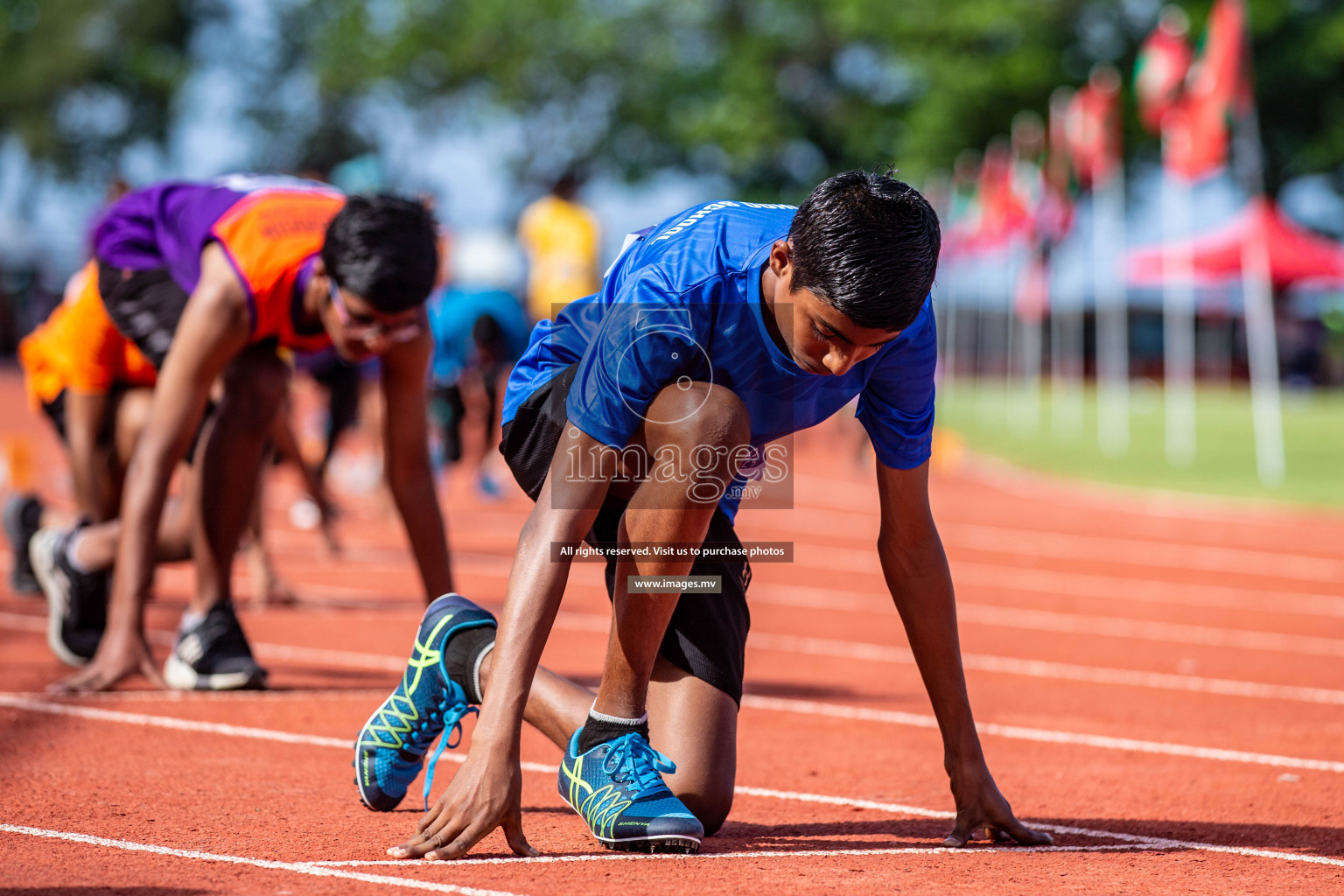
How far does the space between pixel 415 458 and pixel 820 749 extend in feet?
4.71

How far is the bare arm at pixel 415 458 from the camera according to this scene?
409 centimetres

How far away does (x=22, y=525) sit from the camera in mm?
6105

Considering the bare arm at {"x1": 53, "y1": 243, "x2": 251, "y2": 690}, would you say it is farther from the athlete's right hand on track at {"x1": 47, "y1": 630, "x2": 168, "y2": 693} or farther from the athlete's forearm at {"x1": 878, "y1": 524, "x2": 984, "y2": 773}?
the athlete's forearm at {"x1": 878, "y1": 524, "x2": 984, "y2": 773}

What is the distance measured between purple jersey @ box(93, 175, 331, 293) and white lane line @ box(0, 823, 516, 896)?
6.93 feet

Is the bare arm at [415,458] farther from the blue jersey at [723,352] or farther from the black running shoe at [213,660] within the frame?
the blue jersey at [723,352]

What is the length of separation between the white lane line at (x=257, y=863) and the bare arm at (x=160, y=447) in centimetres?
131

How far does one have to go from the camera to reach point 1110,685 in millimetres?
5480

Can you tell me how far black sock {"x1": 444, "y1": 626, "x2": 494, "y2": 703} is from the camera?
297cm

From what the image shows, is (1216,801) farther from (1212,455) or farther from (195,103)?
(195,103)

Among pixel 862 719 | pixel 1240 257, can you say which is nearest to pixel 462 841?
pixel 862 719

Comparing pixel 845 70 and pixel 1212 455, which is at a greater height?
pixel 845 70

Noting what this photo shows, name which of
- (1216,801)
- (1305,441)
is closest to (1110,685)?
(1216,801)

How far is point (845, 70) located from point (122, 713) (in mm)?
42575

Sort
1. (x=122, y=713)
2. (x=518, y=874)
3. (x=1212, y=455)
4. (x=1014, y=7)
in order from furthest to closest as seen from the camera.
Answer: (x=1014, y=7)
(x=1212, y=455)
(x=122, y=713)
(x=518, y=874)
